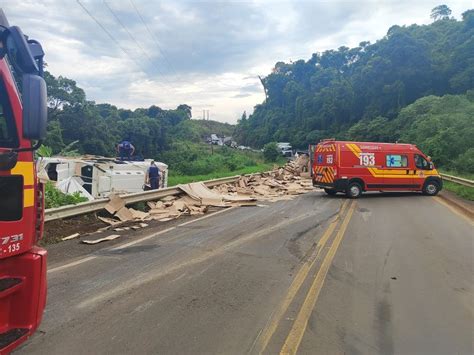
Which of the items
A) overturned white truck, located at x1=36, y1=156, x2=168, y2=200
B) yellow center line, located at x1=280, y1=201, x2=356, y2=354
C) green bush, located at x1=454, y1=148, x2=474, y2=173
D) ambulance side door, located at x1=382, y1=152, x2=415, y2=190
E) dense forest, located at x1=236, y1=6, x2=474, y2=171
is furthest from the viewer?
dense forest, located at x1=236, y1=6, x2=474, y2=171

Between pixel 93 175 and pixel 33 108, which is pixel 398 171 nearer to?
pixel 93 175

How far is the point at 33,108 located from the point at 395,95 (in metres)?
72.3

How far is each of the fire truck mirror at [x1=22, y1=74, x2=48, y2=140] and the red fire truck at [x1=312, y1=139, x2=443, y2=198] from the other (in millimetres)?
15988

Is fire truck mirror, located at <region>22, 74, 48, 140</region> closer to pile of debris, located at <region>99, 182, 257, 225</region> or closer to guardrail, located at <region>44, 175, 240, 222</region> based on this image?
guardrail, located at <region>44, 175, 240, 222</region>

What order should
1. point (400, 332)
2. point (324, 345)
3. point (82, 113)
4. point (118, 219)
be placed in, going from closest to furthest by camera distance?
point (324, 345) < point (400, 332) < point (118, 219) < point (82, 113)

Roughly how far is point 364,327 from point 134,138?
5517 cm

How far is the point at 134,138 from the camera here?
57.2 meters

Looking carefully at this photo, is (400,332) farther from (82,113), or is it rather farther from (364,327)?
(82,113)

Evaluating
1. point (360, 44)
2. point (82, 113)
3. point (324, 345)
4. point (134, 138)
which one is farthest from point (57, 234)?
point (360, 44)

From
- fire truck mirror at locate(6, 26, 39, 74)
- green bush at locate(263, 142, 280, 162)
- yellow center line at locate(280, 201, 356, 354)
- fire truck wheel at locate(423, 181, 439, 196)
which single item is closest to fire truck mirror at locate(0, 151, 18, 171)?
fire truck mirror at locate(6, 26, 39, 74)

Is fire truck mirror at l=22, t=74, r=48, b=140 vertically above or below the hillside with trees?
below

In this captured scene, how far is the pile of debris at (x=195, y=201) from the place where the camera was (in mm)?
11055

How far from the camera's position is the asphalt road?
4070 mm

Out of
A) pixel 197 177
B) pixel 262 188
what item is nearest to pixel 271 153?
pixel 197 177
